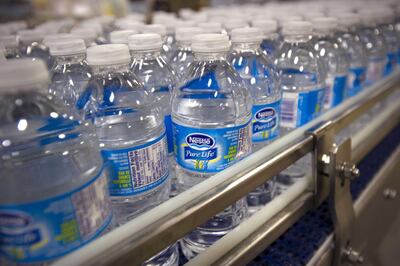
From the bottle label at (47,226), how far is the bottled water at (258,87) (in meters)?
0.46

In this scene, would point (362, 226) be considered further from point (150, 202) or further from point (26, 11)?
point (26, 11)

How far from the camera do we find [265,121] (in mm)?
815

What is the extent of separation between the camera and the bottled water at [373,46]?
1363 mm

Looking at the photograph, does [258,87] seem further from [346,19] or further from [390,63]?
[390,63]

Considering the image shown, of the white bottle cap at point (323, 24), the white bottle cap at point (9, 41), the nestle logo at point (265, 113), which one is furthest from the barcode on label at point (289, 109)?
the white bottle cap at point (9, 41)

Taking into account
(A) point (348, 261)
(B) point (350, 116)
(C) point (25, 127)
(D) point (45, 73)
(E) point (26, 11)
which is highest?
(E) point (26, 11)

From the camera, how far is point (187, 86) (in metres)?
0.87

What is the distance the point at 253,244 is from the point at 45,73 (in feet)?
1.72

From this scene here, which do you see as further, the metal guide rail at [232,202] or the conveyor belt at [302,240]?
the conveyor belt at [302,240]

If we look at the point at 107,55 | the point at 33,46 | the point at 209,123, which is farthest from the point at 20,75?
the point at 33,46

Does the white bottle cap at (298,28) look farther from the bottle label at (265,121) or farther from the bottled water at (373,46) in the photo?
the bottled water at (373,46)

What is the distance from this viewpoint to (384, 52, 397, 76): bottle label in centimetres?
151

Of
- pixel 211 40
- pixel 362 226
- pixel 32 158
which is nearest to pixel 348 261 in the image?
pixel 362 226

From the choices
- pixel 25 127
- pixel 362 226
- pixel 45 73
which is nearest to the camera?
pixel 45 73
